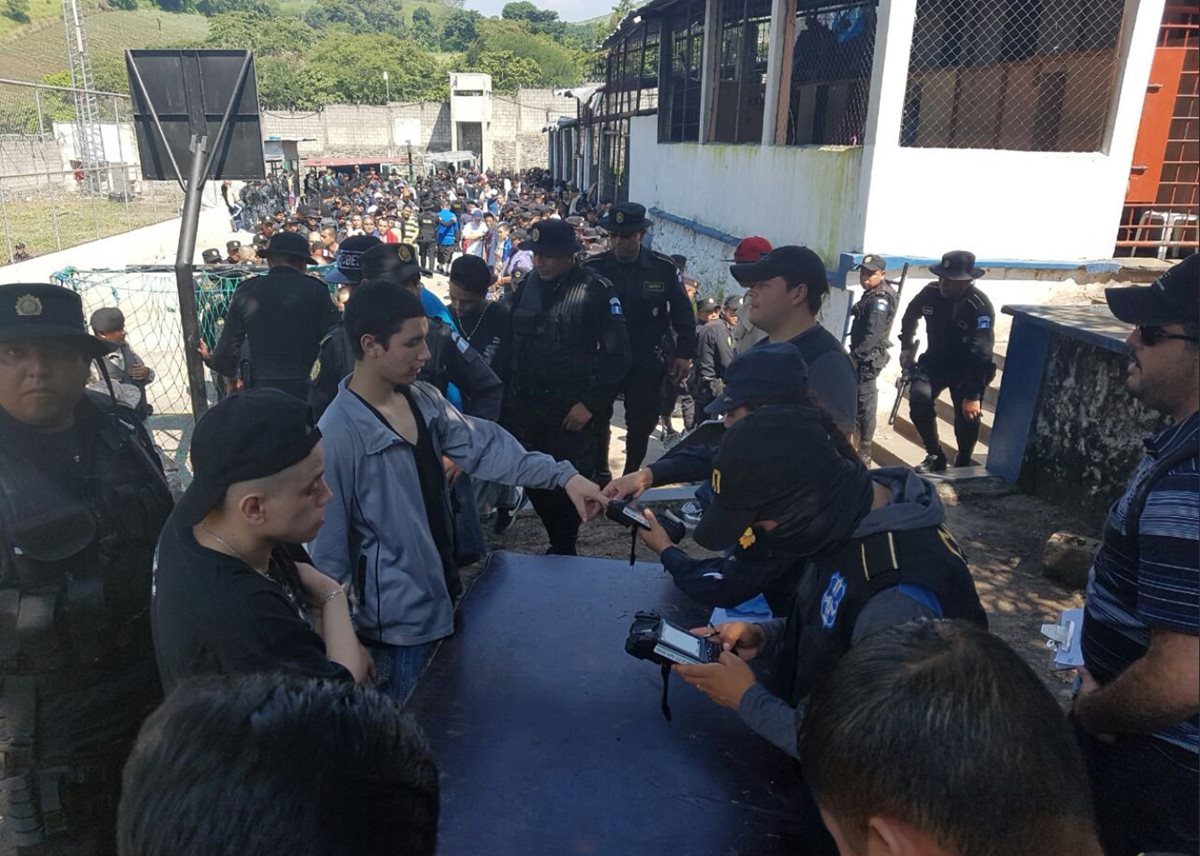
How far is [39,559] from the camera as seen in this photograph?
2.04m

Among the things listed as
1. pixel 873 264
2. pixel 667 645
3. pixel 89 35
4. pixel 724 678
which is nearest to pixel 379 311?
Result: pixel 667 645

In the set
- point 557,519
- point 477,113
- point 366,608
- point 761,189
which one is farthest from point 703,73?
point 477,113

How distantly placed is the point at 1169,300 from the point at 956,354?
166 inches

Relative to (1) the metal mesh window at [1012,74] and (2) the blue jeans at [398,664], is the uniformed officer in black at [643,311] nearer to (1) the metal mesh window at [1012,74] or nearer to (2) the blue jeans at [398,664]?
(2) the blue jeans at [398,664]

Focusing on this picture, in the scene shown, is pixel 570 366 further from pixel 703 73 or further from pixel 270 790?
pixel 703 73

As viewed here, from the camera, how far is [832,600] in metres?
1.63

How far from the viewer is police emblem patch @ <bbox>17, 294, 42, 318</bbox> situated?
7.36ft

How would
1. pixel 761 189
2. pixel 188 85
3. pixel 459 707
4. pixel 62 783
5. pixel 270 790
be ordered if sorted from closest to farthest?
1. pixel 270 790
2. pixel 459 707
3. pixel 62 783
4. pixel 188 85
5. pixel 761 189

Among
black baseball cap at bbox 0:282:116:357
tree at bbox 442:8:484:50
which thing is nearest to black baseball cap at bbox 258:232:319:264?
black baseball cap at bbox 0:282:116:357

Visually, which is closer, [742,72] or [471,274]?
[471,274]

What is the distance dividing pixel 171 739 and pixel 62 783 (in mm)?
1730

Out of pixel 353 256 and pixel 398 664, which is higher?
pixel 353 256

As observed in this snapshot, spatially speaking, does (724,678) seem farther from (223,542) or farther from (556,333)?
(556,333)

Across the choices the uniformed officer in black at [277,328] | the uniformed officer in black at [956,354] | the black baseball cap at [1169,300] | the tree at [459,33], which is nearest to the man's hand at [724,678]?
the black baseball cap at [1169,300]
